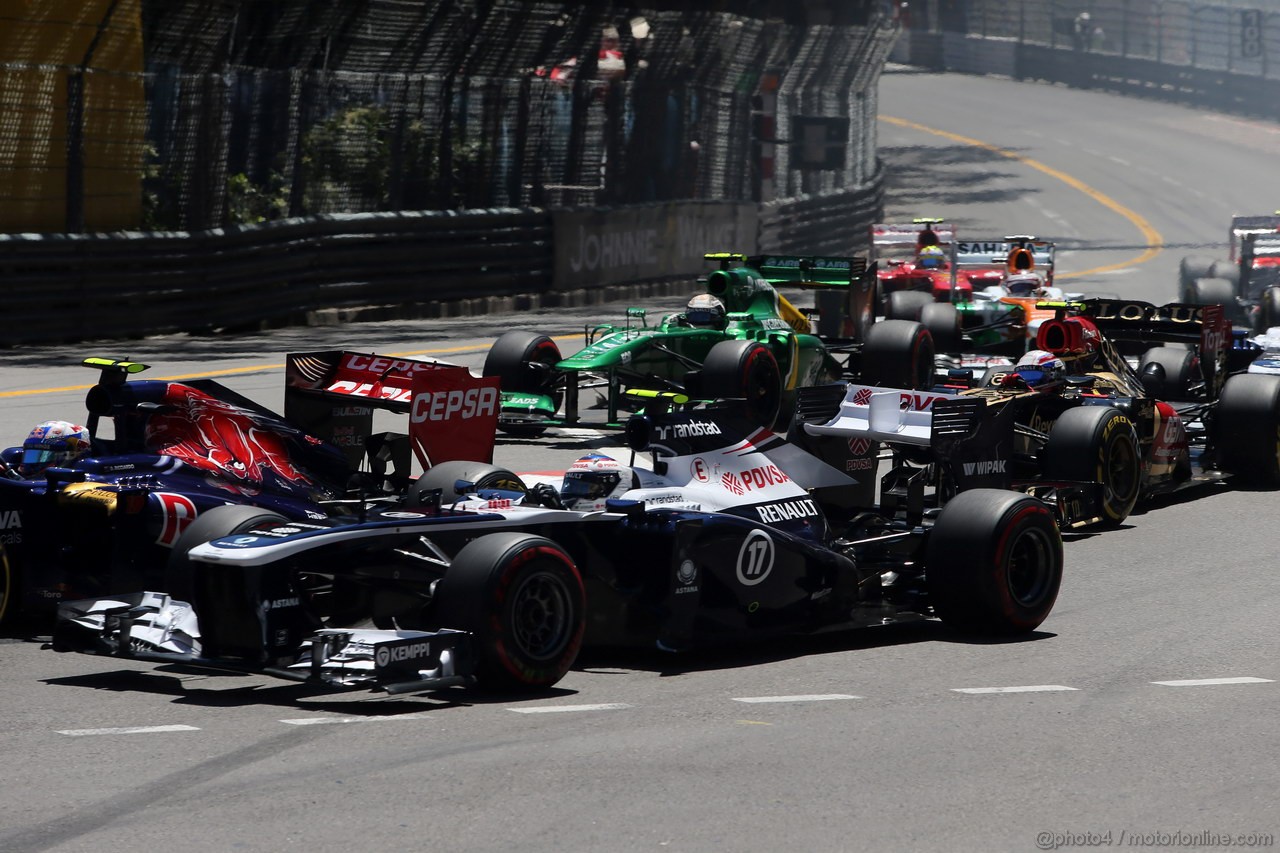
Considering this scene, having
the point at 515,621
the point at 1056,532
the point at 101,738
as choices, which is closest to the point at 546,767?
the point at 515,621

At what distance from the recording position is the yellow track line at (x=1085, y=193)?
41469 millimetres

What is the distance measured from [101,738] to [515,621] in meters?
1.62

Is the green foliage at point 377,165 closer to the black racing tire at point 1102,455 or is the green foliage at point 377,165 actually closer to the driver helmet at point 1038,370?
the driver helmet at point 1038,370

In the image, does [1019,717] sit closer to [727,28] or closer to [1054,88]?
[727,28]

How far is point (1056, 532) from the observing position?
9.30 meters

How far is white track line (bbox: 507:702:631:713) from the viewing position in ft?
24.2

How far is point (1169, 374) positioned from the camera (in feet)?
52.2

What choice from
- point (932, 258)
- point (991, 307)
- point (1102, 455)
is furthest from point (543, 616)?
point (932, 258)

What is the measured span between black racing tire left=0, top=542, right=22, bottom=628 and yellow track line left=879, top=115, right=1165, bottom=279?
3167cm

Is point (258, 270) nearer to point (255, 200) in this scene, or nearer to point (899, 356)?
point (255, 200)

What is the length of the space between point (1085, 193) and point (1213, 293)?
28620 mm

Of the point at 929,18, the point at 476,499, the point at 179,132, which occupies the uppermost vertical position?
the point at 929,18

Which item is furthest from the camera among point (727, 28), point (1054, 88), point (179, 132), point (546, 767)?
point (1054, 88)

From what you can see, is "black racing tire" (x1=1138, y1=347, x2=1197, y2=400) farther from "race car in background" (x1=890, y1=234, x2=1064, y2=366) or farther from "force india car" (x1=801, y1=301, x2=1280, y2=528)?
"race car in background" (x1=890, y1=234, x2=1064, y2=366)
